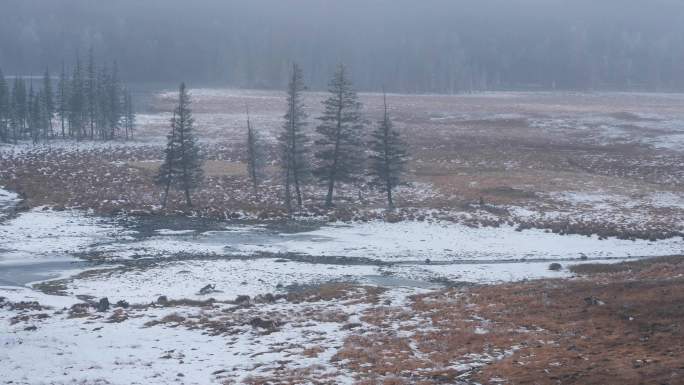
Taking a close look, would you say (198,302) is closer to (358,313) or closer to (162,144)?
(358,313)

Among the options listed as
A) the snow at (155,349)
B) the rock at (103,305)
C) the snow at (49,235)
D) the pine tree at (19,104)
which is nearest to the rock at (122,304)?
the rock at (103,305)

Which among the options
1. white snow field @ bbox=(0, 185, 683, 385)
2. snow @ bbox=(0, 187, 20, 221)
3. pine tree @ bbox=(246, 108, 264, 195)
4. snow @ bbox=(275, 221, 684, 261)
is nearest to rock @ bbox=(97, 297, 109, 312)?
white snow field @ bbox=(0, 185, 683, 385)

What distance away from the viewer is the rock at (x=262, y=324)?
21.5 meters

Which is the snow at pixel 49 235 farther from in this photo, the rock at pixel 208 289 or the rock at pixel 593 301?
the rock at pixel 593 301

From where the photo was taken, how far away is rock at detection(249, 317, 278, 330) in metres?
21.5

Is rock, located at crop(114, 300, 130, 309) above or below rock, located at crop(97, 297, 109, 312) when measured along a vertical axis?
below

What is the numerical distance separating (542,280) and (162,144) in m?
60.1

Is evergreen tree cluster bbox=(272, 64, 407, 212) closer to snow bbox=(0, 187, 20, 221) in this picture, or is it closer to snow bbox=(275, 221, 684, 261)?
snow bbox=(275, 221, 684, 261)

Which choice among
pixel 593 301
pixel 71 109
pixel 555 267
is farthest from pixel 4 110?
pixel 593 301

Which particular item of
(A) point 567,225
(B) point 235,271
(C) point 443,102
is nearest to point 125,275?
(B) point 235,271

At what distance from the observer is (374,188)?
53.3m

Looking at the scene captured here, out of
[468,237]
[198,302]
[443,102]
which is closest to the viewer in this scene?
[198,302]

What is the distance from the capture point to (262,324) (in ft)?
71.1

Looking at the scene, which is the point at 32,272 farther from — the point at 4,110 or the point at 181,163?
the point at 4,110
